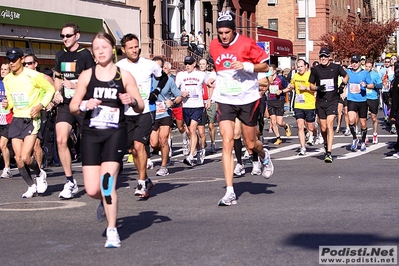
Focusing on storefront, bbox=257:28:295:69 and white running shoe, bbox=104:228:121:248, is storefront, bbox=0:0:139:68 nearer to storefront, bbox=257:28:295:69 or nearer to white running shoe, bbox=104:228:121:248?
white running shoe, bbox=104:228:121:248

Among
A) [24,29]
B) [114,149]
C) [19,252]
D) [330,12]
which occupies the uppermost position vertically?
[330,12]

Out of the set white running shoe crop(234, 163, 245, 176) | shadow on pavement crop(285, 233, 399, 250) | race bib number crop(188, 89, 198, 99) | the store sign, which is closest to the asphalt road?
shadow on pavement crop(285, 233, 399, 250)

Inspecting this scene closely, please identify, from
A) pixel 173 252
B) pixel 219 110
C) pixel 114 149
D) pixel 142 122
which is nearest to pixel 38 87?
pixel 142 122

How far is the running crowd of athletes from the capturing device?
870 cm

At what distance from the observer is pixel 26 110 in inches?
507

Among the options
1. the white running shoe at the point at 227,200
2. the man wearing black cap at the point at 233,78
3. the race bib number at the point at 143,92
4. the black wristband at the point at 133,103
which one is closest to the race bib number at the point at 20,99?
the race bib number at the point at 143,92

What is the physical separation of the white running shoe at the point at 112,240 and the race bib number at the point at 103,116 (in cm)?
100

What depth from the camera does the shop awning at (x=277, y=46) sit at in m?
64.3

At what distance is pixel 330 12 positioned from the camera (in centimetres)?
8431

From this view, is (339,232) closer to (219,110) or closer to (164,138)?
(219,110)

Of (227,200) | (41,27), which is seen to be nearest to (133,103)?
(227,200)

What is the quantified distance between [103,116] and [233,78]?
122 inches

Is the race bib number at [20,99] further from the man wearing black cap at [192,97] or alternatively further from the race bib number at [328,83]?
the race bib number at [328,83]

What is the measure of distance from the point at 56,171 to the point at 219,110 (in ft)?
22.4
